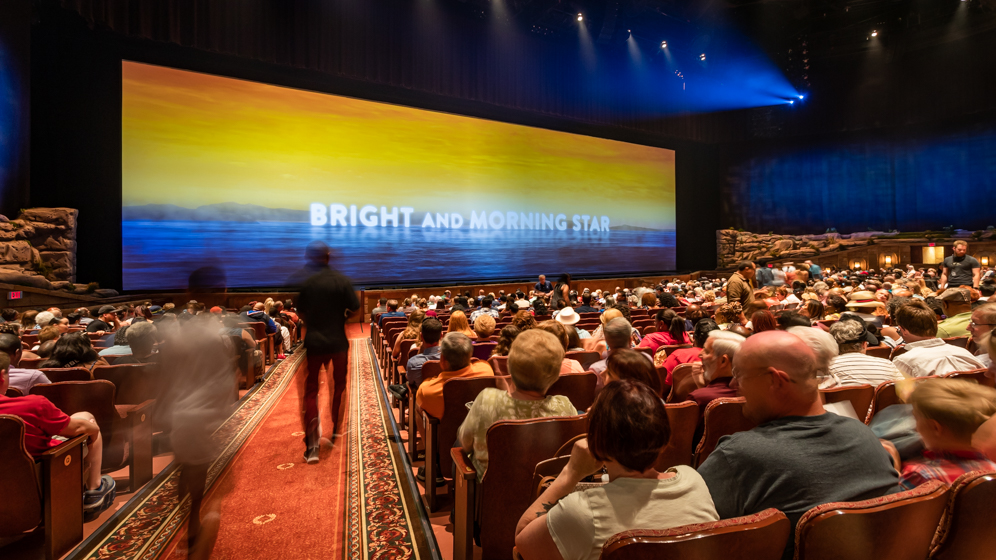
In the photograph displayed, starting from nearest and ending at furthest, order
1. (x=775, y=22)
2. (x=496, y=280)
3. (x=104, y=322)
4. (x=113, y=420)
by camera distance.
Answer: (x=113, y=420), (x=104, y=322), (x=496, y=280), (x=775, y=22)

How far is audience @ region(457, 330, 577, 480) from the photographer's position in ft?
6.55

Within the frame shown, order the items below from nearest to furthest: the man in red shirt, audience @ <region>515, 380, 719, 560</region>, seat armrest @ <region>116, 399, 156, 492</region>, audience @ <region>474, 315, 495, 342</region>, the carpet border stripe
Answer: audience @ <region>515, 380, 719, 560</region>
the man in red shirt
the carpet border stripe
seat armrest @ <region>116, 399, 156, 492</region>
audience @ <region>474, 315, 495, 342</region>

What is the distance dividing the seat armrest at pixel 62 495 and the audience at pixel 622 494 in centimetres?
225

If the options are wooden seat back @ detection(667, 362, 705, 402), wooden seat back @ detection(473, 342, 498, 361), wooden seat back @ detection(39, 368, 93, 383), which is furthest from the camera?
wooden seat back @ detection(473, 342, 498, 361)

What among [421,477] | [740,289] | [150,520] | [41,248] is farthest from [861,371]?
[41,248]

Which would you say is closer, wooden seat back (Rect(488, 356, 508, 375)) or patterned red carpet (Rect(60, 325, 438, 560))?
patterned red carpet (Rect(60, 325, 438, 560))

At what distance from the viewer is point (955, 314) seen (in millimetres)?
4453

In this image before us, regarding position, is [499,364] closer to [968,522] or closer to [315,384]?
[315,384]

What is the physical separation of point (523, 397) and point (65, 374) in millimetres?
3031

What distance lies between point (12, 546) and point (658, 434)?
→ 3077 millimetres

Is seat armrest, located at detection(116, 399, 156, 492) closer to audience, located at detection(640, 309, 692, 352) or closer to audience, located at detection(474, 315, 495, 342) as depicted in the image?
audience, located at detection(474, 315, 495, 342)

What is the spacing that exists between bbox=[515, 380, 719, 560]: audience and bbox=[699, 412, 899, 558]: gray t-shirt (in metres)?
0.12

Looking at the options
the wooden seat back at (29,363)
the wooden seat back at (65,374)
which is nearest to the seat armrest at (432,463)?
the wooden seat back at (65,374)

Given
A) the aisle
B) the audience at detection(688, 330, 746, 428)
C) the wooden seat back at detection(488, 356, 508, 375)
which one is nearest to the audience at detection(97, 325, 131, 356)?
the aisle
